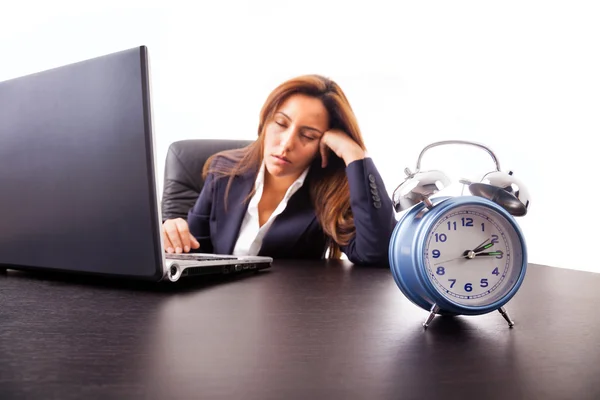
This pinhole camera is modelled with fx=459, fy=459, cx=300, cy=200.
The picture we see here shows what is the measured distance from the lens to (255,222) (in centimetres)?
203

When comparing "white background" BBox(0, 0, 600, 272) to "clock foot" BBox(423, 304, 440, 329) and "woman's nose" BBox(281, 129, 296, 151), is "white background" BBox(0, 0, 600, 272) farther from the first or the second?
"clock foot" BBox(423, 304, 440, 329)

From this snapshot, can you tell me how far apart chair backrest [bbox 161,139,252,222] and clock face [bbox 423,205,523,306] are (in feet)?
5.13

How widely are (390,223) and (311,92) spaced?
690 millimetres

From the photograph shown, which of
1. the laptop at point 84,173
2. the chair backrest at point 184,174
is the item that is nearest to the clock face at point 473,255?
the laptop at point 84,173

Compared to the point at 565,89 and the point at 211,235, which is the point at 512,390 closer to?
the point at 211,235

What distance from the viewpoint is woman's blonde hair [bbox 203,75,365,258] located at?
196 centimetres

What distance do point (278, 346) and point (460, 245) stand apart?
0.92 ft

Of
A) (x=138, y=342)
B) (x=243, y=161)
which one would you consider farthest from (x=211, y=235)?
(x=138, y=342)

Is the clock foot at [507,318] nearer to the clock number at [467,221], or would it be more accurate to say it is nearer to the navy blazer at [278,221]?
the clock number at [467,221]

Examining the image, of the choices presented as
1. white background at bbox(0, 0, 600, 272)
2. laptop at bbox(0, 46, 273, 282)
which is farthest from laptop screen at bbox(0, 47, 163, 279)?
white background at bbox(0, 0, 600, 272)

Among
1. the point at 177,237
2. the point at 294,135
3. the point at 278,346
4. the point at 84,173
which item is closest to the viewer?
the point at 278,346

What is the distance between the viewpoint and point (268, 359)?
0.42 m

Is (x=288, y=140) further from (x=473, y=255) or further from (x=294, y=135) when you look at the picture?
(x=473, y=255)

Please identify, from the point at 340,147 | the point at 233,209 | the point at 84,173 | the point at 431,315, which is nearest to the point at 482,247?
the point at 431,315
